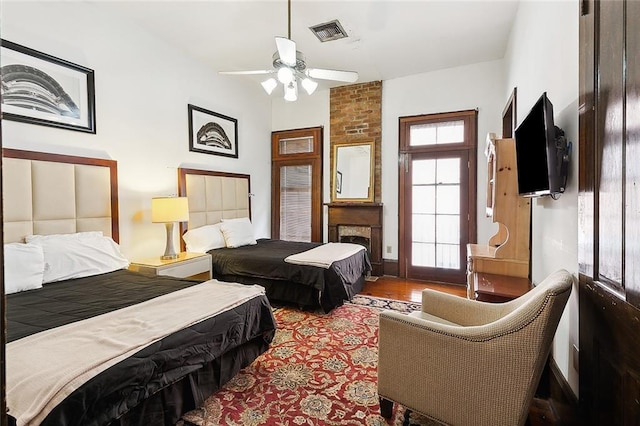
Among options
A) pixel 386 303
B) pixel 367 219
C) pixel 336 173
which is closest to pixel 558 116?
pixel 386 303

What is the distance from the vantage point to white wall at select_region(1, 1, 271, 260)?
9.21ft

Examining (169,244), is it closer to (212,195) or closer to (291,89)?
(212,195)

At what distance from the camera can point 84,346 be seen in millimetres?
1494

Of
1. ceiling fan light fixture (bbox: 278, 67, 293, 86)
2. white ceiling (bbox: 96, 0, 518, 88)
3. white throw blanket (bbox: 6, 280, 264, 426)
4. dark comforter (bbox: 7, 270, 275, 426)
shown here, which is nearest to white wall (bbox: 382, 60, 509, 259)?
white ceiling (bbox: 96, 0, 518, 88)

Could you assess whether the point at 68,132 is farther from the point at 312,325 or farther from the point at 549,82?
the point at 549,82

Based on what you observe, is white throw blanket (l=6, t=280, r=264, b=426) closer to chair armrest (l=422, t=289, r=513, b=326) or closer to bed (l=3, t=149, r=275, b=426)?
bed (l=3, t=149, r=275, b=426)

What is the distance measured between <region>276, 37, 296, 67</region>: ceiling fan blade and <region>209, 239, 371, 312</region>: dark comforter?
6.40ft

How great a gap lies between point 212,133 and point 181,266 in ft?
6.62

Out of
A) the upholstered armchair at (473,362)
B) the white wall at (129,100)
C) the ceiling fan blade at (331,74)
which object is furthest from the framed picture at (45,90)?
the upholstered armchair at (473,362)

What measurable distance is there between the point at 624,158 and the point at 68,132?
382 centimetres

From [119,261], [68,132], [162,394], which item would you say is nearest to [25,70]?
[68,132]

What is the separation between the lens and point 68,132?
3006 mm

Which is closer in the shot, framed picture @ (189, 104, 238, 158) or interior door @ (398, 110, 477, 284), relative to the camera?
framed picture @ (189, 104, 238, 158)

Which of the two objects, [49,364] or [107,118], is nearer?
[49,364]
